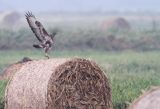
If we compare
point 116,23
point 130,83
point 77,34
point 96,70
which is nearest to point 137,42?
point 77,34

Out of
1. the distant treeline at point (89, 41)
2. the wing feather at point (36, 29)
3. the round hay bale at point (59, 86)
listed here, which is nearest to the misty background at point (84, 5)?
the distant treeline at point (89, 41)

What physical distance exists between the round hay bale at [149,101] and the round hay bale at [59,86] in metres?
2.66

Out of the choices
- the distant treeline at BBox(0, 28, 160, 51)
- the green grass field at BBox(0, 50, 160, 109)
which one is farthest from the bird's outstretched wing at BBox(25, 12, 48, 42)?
the distant treeline at BBox(0, 28, 160, 51)

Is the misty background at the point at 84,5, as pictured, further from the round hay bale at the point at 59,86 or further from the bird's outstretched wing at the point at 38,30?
the round hay bale at the point at 59,86

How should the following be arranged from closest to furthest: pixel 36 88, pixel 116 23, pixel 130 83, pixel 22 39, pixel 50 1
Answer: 1. pixel 36 88
2. pixel 130 83
3. pixel 22 39
4. pixel 116 23
5. pixel 50 1

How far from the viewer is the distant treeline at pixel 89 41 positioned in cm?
3120

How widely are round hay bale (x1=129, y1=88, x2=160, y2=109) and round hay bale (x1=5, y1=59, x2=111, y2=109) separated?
2.66 meters

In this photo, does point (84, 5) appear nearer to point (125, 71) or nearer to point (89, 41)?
point (89, 41)

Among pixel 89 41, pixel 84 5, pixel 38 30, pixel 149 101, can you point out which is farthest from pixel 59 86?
pixel 84 5

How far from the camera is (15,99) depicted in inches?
446

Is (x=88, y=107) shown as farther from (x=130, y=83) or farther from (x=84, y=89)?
(x=130, y=83)

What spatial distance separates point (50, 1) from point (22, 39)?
339 ft

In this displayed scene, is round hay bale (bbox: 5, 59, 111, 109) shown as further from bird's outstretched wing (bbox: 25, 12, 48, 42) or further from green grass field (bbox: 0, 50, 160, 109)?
bird's outstretched wing (bbox: 25, 12, 48, 42)

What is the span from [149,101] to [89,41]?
23.9 m
